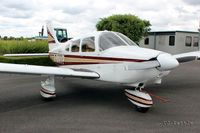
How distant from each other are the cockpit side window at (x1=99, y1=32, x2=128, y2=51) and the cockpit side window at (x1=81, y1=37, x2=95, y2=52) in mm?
311

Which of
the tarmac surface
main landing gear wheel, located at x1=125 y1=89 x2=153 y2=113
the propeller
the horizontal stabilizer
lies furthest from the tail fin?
the propeller

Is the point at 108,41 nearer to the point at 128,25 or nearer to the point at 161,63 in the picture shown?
the point at 161,63

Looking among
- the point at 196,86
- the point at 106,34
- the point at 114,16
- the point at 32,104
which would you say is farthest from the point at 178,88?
the point at 114,16

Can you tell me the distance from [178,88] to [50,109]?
17.5 feet

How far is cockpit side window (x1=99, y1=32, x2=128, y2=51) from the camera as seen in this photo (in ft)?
18.5

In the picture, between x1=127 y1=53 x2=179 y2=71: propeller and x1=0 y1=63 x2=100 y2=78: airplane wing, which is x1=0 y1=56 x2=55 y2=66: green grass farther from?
x1=127 y1=53 x2=179 y2=71: propeller

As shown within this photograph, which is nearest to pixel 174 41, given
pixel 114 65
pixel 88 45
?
pixel 88 45

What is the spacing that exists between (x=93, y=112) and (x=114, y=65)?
4.45 ft

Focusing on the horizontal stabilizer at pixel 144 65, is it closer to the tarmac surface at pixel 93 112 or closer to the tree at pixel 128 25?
the tarmac surface at pixel 93 112

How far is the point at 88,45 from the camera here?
6141 millimetres

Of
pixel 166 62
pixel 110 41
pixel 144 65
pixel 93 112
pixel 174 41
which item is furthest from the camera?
pixel 174 41

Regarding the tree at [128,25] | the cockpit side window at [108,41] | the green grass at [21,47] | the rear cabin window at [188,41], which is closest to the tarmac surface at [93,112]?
the cockpit side window at [108,41]

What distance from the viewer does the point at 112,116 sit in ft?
16.1

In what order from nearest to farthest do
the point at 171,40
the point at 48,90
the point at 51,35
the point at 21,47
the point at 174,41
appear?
the point at 48,90
the point at 51,35
the point at 21,47
the point at 174,41
the point at 171,40
